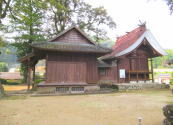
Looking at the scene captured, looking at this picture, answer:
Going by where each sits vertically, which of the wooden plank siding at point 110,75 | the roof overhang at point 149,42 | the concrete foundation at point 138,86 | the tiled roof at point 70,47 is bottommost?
the concrete foundation at point 138,86

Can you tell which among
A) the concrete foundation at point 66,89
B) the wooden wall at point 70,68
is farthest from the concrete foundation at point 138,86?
the wooden wall at point 70,68

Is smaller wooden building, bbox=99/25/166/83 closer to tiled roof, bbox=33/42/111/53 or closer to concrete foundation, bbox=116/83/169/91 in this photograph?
concrete foundation, bbox=116/83/169/91

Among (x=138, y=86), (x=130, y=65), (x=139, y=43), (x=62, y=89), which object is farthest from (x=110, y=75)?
(x=62, y=89)

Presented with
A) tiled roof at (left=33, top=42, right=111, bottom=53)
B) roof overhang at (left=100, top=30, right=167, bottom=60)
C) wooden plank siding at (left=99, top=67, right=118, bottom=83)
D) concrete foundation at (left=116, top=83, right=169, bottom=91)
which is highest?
roof overhang at (left=100, top=30, right=167, bottom=60)

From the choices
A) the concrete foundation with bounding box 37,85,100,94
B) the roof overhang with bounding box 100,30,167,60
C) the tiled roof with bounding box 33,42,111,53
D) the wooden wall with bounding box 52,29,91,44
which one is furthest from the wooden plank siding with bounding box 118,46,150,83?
the wooden wall with bounding box 52,29,91,44

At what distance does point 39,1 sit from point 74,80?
25.9ft

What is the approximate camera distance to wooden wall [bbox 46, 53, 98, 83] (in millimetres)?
14359

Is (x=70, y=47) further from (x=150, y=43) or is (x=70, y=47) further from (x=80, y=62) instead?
(x=150, y=43)

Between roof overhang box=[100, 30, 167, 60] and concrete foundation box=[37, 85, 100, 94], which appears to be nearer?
concrete foundation box=[37, 85, 100, 94]

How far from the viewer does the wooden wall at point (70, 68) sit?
14.4 meters

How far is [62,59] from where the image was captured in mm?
14844

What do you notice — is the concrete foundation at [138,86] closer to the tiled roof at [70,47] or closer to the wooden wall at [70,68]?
the wooden wall at [70,68]

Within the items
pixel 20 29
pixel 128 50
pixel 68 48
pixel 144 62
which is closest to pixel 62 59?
pixel 68 48

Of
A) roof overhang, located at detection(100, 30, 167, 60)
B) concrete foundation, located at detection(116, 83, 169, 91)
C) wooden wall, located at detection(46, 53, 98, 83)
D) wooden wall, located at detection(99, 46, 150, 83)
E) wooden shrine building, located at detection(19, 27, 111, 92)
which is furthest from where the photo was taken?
wooden wall, located at detection(99, 46, 150, 83)
